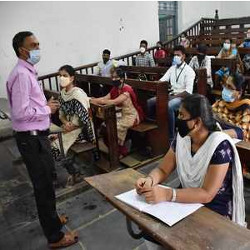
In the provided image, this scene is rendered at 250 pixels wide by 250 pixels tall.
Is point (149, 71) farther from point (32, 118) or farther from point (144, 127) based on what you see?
point (32, 118)

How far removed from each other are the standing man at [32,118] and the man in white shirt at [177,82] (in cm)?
182

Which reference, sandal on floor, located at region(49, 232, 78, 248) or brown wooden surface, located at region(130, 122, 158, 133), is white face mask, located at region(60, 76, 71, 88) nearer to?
brown wooden surface, located at region(130, 122, 158, 133)

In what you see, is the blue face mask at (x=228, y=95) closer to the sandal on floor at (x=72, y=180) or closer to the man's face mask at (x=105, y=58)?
the sandal on floor at (x=72, y=180)

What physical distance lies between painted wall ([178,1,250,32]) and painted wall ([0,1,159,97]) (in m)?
1.88

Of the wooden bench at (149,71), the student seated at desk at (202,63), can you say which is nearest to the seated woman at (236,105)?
the student seated at desk at (202,63)

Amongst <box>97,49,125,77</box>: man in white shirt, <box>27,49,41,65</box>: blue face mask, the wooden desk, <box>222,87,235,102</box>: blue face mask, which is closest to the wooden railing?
<box>97,49,125,77</box>: man in white shirt

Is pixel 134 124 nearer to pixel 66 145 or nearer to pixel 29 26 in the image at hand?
pixel 66 145

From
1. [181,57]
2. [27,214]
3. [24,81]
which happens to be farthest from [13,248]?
[181,57]

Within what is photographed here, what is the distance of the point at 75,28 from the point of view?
244 inches

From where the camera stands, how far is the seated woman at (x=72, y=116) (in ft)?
9.44

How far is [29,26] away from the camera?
5.68 m

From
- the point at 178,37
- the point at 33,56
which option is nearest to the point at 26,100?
the point at 33,56

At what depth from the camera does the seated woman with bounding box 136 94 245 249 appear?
4.11ft

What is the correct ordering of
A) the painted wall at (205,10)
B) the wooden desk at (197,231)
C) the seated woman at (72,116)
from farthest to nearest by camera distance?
the painted wall at (205,10) → the seated woman at (72,116) → the wooden desk at (197,231)
